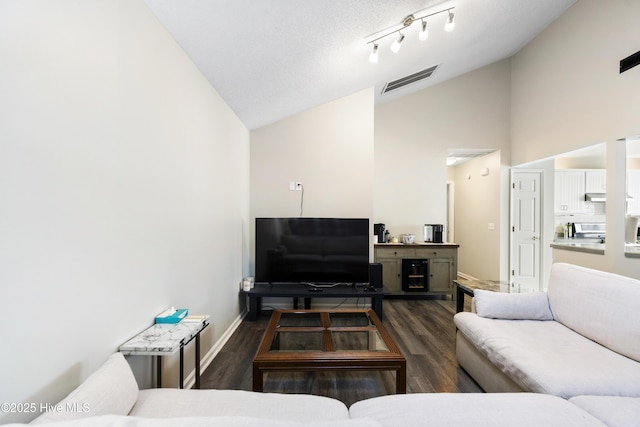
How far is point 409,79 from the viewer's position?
401cm

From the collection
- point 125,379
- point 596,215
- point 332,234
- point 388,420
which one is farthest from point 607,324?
point 596,215

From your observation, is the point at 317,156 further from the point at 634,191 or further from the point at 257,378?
the point at 634,191

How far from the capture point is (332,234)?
330 cm

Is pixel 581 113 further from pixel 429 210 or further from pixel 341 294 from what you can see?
pixel 341 294

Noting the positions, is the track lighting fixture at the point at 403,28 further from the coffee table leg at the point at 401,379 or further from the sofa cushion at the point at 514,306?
the coffee table leg at the point at 401,379

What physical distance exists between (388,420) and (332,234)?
2.35 m

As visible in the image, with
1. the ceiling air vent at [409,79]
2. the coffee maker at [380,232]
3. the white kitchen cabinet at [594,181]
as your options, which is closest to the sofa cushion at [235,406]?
the coffee maker at [380,232]

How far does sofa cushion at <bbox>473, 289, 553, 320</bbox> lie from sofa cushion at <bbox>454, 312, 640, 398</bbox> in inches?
2.1

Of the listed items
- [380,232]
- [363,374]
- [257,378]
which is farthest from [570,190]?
[257,378]

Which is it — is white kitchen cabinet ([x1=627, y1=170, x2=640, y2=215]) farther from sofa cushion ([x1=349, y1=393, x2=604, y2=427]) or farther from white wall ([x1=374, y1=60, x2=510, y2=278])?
sofa cushion ([x1=349, y1=393, x2=604, y2=427])

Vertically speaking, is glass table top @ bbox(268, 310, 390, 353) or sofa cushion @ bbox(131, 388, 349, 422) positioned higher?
→ sofa cushion @ bbox(131, 388, 349, 422)

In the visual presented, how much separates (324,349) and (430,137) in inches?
167

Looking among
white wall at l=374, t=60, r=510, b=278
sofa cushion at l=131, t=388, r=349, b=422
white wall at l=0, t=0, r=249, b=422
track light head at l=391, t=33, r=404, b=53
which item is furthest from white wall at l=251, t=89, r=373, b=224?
sofa cushion at l=131, t=388, r=349, b=422

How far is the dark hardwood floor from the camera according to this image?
1941 millimetres
